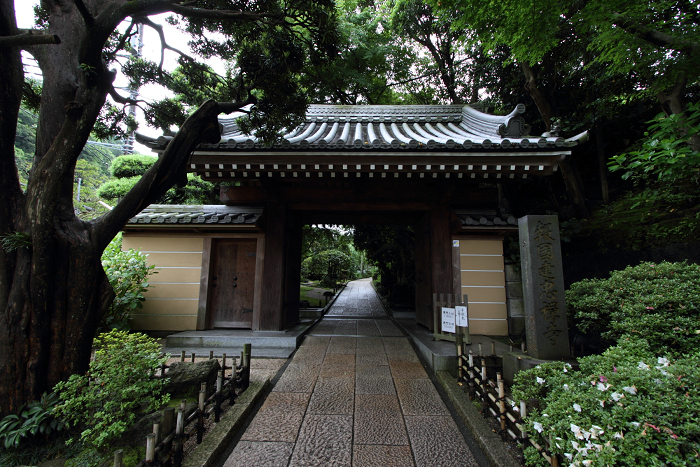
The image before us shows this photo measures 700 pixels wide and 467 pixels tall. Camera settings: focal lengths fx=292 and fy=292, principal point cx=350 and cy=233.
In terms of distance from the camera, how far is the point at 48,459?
2562 mm

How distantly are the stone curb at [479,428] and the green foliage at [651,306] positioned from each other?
1613 millimetres

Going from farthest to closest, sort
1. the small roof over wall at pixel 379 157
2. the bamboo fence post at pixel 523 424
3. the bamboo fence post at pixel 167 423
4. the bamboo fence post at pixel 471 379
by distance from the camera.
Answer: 1. the small roof over wall at pixel 379 157
2. the bamboo fence post at pixel 471 379
3. the bamboo fence post at pixel 523 424
4. the bamboo fence post at pixel 167 423

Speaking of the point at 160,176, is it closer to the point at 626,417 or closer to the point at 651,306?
the point at 626,417

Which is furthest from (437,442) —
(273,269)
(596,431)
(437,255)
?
(273,269)

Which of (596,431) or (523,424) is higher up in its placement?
(596,431)

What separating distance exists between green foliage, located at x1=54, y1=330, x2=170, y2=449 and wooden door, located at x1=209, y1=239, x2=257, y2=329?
3551mm

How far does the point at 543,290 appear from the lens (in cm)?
374

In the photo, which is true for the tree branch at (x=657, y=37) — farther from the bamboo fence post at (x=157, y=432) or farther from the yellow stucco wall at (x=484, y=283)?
the bamboo fence post at (x=157, y=432)

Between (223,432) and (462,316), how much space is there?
143 inches

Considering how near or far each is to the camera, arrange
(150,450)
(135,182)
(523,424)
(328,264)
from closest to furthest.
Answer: (150,450) < (523,424) < (135,182) < (328,264)

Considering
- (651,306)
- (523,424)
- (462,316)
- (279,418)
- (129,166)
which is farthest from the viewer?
(129,166)

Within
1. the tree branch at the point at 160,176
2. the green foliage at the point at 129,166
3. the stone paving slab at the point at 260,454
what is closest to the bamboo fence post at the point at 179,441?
the stone paving slab at the point at 260,454

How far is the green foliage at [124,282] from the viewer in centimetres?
535

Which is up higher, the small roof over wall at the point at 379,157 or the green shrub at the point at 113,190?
the green shrub at the point at 113,190
